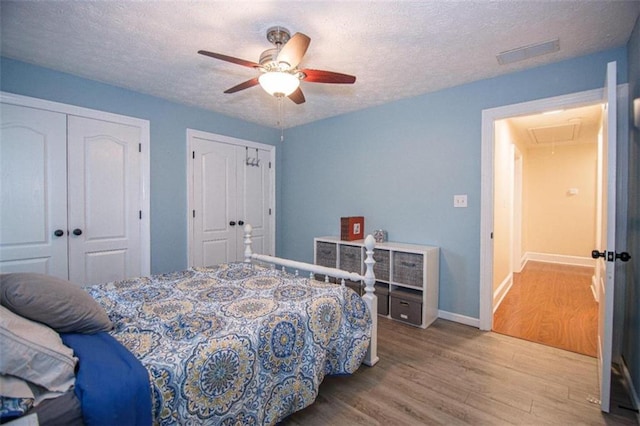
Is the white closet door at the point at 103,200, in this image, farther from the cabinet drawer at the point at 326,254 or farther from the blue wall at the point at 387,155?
the cabinet drawer at the point at 326,254

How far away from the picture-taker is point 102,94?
114 inches

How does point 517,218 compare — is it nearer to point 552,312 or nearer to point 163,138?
point 552,312

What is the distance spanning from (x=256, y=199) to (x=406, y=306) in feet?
8.31

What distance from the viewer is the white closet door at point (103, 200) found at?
2.79 m

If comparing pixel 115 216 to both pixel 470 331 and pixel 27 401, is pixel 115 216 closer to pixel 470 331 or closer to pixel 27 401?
pixel 27 401

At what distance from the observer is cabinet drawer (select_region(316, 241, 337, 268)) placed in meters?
3.59

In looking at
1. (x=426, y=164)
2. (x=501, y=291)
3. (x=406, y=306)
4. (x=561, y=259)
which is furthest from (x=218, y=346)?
(x=561, y=259)

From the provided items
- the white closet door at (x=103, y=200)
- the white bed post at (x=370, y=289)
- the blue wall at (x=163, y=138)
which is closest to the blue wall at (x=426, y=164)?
the white bed post at (x=370, y=289)

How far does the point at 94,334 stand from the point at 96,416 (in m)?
0.46

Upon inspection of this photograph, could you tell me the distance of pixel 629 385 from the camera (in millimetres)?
1919

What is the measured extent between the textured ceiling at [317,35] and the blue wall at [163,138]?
0.17 m

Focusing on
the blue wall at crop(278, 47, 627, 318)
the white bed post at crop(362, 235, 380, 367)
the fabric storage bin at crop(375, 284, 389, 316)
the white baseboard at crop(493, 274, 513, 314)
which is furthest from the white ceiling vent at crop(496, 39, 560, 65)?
the white baseboard at crop(493, 274, 513, 314)

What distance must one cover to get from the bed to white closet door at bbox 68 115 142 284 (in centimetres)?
107

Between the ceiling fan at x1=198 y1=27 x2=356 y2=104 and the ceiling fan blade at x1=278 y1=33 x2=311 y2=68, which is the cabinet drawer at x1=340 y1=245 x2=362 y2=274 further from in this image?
the ceiling fan blade at x1=278 y1=33 x2=311 y2=68
